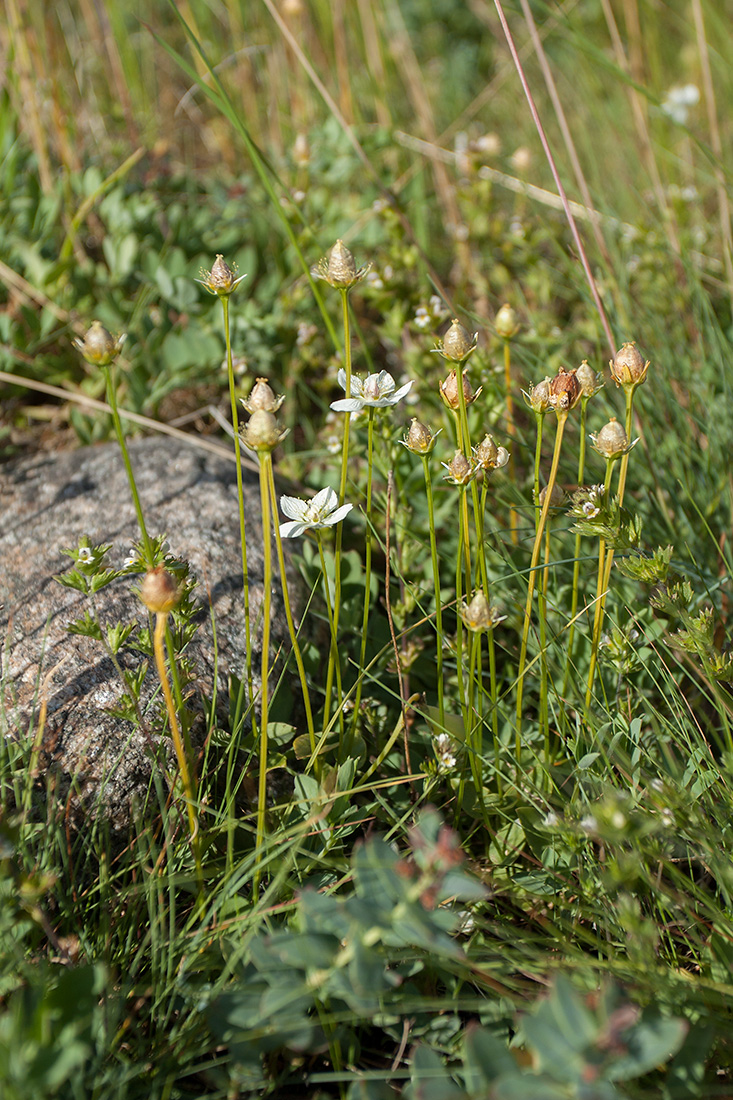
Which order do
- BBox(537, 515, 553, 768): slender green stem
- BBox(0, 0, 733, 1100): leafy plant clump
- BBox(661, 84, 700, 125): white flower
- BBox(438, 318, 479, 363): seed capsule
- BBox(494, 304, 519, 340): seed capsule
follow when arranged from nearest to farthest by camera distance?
1. BBox(0, 0, 733, 1100): leafy plant clump
2. BBox(438, 318, 479, 363): seed capsule
3. BBox(537, 515, 553, 768): slender green stem
4. BBox(494, 304, 519, 340): seed capsule
5. BBox(661, 84, 700, 125): white flower

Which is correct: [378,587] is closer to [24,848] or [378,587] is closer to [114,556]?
[114,556]

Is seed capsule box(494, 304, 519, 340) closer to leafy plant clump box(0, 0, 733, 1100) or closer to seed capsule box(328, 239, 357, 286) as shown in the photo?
leafy plant clump box(0, 0, 733, 1100)

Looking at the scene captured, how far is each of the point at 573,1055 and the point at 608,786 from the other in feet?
1.35

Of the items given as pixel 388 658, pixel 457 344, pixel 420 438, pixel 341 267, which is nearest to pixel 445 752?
pixel 388 658

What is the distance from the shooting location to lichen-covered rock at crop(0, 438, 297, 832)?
1215mm

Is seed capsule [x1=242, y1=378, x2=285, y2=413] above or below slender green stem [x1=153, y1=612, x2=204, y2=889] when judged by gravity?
above

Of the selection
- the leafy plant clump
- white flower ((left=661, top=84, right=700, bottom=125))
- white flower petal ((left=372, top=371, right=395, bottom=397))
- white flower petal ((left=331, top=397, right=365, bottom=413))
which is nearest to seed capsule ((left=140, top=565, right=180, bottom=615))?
the leafy plant clump

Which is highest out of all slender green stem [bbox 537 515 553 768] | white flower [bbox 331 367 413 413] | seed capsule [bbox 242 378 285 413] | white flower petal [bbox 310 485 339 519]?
seed capsule [bbox 242 378 285 413]

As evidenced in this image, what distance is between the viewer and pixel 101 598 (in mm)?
1433

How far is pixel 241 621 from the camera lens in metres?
1.46

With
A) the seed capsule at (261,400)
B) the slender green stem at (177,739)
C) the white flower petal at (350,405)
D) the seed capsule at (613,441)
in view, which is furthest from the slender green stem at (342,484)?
the seed capsule at (613,441)

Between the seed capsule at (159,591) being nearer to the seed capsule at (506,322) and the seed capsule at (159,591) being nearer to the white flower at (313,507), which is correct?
the white flower at (313,507)

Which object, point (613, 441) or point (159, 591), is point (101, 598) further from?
point (613, 441)

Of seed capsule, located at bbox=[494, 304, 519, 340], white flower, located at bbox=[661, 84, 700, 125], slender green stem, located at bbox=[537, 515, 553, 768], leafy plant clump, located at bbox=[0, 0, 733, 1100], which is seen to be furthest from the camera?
white flower, located at bbox=[661, 84, 700, 125]
